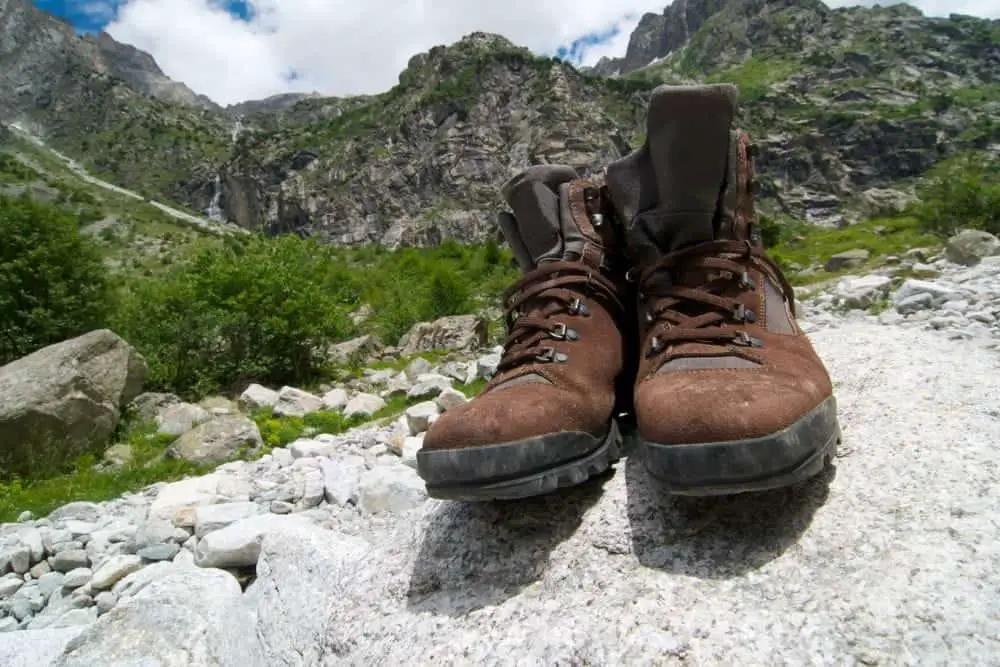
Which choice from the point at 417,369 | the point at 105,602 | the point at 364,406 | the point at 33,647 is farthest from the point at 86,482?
the point at 417,369

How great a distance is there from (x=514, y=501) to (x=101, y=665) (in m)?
1.30

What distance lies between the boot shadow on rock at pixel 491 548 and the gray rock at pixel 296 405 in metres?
6.28

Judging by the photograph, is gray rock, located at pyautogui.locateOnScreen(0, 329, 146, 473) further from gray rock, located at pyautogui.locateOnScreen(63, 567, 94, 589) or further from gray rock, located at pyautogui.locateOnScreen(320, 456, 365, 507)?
gray rock, located at pyautogui.locateOnScreen(320, 456, 365, 507)

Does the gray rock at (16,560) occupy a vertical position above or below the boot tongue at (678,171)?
below

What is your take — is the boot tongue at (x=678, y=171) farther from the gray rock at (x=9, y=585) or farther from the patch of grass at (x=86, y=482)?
the patch of grass at (x=86, y=482)

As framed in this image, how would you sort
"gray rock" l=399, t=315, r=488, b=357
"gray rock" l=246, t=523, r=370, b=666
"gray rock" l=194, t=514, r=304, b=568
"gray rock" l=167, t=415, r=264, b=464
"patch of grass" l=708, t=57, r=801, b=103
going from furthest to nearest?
"patch of grass" l=708, t=57, r=801, b=103 → "gray rock" l=399, t=315, r=488, b=357 → "gray rock" l=167, t=415, r=264, b=464 → "gray rock" l=194, t=514, r=304, b=568 → "gray rock" l=246, t=523, r=370, b=666

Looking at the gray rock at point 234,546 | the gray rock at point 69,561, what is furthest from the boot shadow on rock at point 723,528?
the gray rock at point 69,561

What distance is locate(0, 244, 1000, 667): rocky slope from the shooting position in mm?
956

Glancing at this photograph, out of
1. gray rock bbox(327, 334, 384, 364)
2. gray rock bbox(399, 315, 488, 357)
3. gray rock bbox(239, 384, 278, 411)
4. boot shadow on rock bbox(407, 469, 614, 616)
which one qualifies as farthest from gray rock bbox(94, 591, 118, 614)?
gray rock bbox(399, 315, 488, 357)

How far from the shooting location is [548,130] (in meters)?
74.9

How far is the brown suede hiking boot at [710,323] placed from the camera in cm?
110

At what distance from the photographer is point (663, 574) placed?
3.88ft

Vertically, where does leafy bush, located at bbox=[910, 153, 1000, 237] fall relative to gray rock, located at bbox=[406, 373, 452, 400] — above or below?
below

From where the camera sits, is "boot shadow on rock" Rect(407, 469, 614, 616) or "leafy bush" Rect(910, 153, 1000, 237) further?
"leafy bush" Rect(910, 153, 1000, 237)
